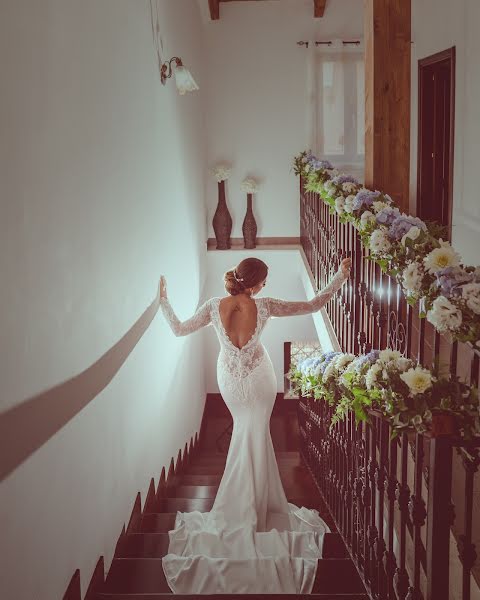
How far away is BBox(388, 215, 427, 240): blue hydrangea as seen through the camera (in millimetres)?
3508

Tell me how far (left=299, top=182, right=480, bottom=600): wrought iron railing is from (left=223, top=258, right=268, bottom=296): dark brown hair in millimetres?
581

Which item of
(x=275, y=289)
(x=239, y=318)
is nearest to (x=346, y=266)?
(x=239, y=318)

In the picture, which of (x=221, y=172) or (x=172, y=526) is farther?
(x=221, y=172)

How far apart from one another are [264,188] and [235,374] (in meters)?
5.88

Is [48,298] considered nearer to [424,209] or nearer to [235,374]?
[235,374]

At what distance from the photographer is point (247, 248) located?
1062 centimetres

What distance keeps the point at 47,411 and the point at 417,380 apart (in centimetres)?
130

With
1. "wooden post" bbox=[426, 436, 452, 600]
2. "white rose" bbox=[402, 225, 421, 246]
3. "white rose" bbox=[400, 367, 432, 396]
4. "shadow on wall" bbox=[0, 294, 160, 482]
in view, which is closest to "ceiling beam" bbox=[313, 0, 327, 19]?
"shadow on wall" bbox=[0, 294, 160, 482]

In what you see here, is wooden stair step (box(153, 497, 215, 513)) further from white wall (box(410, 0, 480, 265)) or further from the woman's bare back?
white wall (box(410, 0, 480, 265))

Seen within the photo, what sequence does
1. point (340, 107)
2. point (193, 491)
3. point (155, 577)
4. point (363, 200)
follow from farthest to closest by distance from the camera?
point (340, 107) → point (193, 491) → point (363, 200) → point (155, 577)

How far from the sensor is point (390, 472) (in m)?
3.01

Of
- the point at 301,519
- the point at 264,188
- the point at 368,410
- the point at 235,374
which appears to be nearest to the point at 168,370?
the point at 235,374

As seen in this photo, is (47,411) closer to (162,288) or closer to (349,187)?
Answer: (349,187)


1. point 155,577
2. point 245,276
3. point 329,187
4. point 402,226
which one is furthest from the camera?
point 245,276
